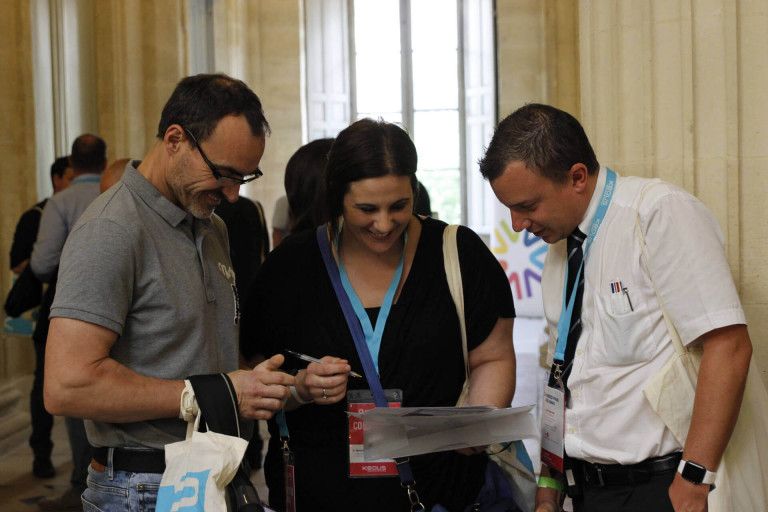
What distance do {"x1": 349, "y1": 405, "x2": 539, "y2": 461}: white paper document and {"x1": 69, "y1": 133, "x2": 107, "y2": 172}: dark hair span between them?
3.56m

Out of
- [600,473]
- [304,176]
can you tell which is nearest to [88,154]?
[304,176]

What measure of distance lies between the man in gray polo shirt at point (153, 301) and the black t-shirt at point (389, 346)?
0.32 metres

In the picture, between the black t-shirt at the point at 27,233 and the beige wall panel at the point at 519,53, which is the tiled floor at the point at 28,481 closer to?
Answer: the black t-shirt at the point at 27,233

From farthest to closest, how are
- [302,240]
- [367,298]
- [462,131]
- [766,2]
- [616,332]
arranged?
[462,131] → [766,2] → [302,240] → [367,298] → [616,332]

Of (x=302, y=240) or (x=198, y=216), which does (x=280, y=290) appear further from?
(x=198, y=216)

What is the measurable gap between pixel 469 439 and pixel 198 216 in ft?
2.95

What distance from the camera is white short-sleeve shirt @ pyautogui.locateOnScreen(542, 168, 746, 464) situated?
6.51 ft

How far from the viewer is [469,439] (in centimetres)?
228

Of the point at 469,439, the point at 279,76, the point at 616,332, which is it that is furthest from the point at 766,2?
the point at 279,76

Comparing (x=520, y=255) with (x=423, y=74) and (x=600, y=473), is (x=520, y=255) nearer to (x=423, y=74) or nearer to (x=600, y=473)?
(x=423, y=74)

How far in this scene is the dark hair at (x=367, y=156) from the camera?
2.37m

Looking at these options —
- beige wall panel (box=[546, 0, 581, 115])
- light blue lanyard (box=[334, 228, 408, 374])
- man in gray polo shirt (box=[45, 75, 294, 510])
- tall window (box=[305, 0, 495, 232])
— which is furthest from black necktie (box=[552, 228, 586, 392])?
tall window (box=[305, 0, 495, 232])

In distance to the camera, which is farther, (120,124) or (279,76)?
(279,76)

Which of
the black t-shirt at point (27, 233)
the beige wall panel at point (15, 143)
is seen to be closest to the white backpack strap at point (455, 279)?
the black t-shirt at point (27, 233)
